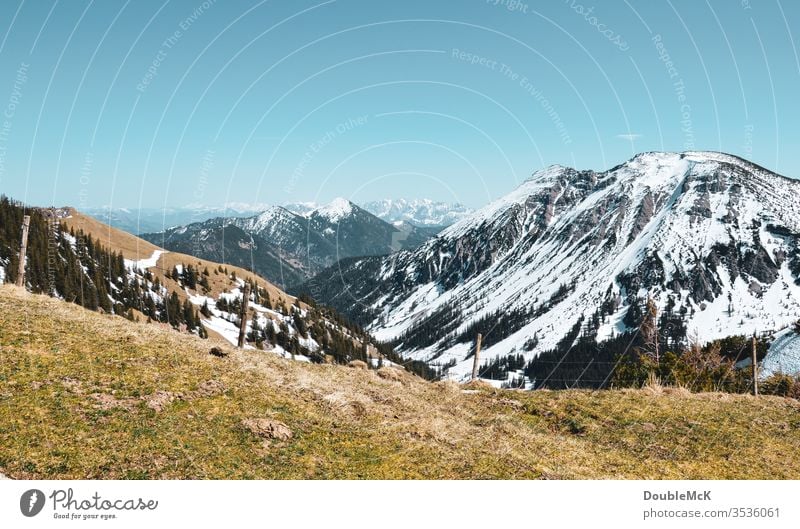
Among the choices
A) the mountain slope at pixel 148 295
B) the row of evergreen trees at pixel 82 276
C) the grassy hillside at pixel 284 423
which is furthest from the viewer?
the mountain slope at pixel 148 295

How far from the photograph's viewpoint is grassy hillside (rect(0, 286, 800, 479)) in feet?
40.4

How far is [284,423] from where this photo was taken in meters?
15.2

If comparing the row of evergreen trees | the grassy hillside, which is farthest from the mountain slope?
the grassy hillside

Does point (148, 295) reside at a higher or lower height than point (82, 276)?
lower

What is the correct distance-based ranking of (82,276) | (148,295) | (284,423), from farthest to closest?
(148,295)
(82,276)
(284,423)

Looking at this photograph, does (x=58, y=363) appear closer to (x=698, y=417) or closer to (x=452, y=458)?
(x=452, y=458)

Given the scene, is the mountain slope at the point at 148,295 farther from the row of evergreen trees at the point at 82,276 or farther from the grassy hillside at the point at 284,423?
the grassy hillside at the point at 284,423

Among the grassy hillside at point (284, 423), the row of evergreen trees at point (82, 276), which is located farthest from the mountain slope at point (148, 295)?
the grassy hillside at point (284, 423)

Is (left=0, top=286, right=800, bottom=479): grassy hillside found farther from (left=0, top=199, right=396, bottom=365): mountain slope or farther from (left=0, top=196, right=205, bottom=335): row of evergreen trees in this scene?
(left=0, top=196, right=205, bottom=335): row of evergreen trees

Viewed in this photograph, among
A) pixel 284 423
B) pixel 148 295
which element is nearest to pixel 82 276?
pixel 148 295

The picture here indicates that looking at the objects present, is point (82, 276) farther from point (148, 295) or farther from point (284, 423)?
point (284, 423)

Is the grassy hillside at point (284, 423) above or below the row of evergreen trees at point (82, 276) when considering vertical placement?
below

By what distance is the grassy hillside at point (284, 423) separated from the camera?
40.4ft
